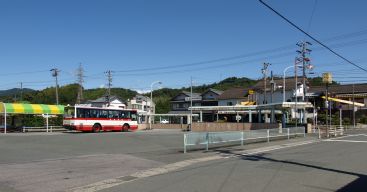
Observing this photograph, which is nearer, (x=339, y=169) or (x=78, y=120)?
(x=339, y=169)

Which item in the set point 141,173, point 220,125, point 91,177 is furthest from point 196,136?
point 220,125

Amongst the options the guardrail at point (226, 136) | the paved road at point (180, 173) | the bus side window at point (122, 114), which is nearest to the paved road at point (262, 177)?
the paved road at point (180, 173)

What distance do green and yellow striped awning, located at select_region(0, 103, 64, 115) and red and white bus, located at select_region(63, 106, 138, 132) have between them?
7511 millimetres

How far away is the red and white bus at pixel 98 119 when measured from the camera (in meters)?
41.7

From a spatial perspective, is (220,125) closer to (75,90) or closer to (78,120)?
(78,120)

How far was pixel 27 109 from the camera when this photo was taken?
157ft

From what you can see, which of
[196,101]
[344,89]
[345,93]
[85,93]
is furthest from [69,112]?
[85,93]

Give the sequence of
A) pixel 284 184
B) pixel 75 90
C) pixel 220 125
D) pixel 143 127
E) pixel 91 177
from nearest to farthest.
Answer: pixel 284 184 → pixel 91 177 → pixel 220 125 → pixel 143 127 → pixel 75 90

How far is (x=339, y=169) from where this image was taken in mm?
13914

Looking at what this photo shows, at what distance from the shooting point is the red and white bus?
4172 centimetres

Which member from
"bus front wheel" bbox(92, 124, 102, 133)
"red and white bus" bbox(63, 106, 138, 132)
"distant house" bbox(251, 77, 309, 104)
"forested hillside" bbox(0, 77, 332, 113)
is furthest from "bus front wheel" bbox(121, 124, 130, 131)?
"forested hillside" bbox(0, 77, 332, 113)

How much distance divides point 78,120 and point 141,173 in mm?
29856

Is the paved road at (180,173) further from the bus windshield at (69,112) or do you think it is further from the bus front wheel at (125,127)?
the bus front wheel at (125,127)

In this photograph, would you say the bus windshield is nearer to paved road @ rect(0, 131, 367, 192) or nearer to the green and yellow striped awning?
the green and yellow striped awning
